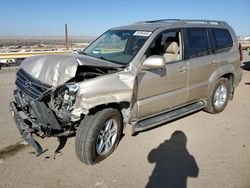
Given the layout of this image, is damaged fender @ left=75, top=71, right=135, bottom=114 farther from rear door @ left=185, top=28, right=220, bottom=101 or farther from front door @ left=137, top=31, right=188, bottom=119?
rear door @ left=185, top=28, right=220, bottom=101

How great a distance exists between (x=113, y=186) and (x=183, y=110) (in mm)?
2394

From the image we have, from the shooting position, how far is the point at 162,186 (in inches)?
135

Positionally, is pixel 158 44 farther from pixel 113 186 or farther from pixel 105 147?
pixel 113 186

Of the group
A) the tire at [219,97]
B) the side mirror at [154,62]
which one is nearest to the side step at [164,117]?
the tire at [219,97]

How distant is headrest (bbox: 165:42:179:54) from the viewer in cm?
513

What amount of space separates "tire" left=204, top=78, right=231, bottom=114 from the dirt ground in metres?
0.65

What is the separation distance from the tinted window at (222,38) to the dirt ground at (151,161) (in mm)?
1843

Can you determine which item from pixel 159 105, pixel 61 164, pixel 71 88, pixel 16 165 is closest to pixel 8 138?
pixel 16 165

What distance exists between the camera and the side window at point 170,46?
489 centimetres

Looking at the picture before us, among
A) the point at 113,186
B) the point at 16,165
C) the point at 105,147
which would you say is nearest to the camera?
the point at 113,186

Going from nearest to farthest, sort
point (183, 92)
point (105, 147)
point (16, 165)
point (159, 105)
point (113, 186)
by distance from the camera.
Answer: point (113, 186), point (16, 165), point (105, 147), point (159, 105), point (183, 92)

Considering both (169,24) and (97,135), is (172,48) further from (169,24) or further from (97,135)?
(97,135)

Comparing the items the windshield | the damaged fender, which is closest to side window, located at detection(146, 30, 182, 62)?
the windshield

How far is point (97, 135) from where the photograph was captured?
150 inches
